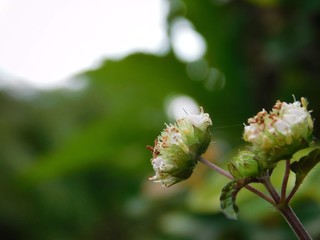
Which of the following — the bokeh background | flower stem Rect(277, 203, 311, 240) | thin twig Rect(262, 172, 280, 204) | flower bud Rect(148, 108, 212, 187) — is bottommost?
flower stem Rect(277, 203, 311, 240)

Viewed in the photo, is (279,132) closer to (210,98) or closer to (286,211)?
(286,211)

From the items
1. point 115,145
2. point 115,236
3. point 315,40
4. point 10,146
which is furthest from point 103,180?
point 315,40

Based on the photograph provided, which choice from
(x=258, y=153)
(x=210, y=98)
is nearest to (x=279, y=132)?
(x=258, y=153)

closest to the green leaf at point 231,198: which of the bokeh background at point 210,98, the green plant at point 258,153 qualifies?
the green plant at point 258,153

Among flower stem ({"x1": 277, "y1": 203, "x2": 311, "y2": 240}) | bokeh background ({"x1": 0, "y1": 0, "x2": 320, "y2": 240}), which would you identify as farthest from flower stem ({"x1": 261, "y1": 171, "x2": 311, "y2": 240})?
bokeh background ({"x1": 0, "y1": 0, "x2": 320, "y2": 240})

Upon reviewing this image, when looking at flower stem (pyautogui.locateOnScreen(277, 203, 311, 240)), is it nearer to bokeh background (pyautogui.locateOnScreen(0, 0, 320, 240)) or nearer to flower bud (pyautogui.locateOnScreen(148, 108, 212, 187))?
flower bud (pyautogui.locateOnScreen(148, 108, 212, 187))

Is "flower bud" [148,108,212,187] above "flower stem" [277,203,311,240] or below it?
above

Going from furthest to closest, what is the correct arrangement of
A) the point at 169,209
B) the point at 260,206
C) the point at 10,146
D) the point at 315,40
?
the point at 10,146, the point at 169,209, the point at 315,40, the point at 260,206

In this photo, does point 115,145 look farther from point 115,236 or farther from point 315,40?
point 115,236
